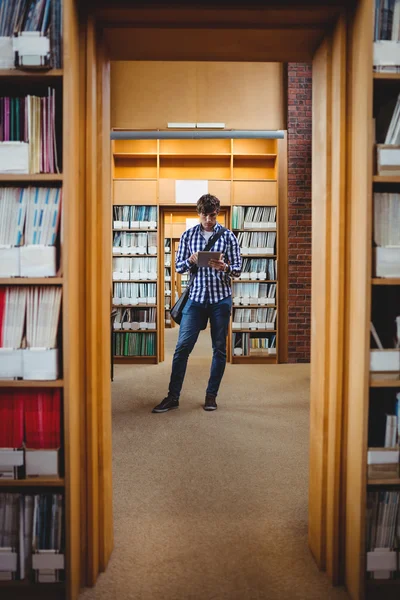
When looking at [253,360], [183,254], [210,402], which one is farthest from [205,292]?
[253,360]

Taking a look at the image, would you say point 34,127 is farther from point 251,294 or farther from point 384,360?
point 251,294

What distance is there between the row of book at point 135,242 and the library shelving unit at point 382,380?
401 centimetres

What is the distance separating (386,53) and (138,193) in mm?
4227

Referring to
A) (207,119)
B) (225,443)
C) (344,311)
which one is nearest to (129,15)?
(344,311)

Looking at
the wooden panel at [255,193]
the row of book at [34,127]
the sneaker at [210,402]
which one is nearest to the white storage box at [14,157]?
the row of book at [34,127]

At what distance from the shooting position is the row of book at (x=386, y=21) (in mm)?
1271

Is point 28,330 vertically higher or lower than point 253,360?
higher

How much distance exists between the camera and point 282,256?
5.39m

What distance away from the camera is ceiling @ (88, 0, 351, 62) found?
4.34ft

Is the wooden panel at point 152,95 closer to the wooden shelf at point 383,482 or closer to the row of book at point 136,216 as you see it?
the row of book at point 136,216

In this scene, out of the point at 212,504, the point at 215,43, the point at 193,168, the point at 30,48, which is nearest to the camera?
the point at 30,48

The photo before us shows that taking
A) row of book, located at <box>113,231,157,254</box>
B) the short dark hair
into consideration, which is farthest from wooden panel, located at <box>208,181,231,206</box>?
the short dark hair

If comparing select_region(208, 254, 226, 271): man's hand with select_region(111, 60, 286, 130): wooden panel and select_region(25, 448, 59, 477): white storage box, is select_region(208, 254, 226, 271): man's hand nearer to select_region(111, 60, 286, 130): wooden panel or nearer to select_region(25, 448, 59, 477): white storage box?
select_region(25, 448, 59, 477): white storage box

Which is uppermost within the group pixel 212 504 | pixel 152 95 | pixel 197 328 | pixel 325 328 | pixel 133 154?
pixel 152 95
